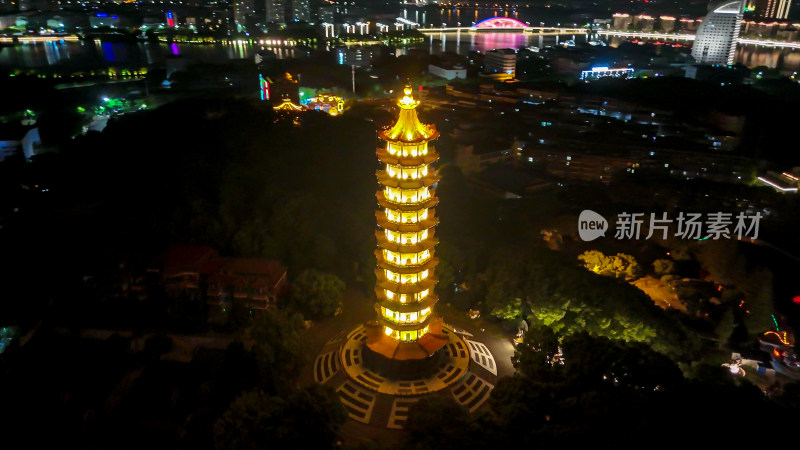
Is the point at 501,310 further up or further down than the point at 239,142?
further down

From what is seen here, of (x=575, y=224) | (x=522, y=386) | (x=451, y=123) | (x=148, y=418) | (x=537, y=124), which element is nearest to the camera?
(x=522, y=386)

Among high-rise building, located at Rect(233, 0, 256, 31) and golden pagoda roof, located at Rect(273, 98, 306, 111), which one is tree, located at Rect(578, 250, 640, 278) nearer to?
golden pagoda roof, located at Rect(273, 98, 306, 111)

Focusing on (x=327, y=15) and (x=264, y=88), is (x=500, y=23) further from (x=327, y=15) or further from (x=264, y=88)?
(x=264, y=88)

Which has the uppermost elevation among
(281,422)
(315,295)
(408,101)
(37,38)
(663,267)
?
(408,101)

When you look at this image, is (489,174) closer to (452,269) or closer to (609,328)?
(452,269)

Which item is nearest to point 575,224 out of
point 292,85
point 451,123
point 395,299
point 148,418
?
point 395,299

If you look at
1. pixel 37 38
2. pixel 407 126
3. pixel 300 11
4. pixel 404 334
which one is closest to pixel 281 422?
pixel 404 334
